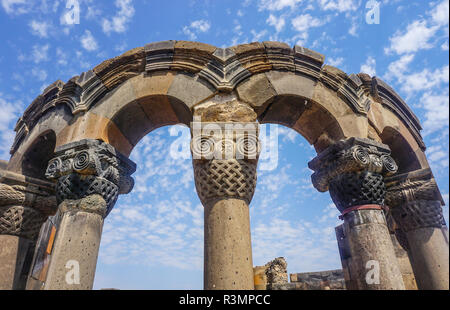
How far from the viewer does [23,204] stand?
4562 mm

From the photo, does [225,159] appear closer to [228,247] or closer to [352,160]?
[228,247]

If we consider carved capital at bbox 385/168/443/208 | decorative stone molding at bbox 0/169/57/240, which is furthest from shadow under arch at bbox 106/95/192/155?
carved capital at bbox 385/168/443/208

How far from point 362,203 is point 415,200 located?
1.36 m

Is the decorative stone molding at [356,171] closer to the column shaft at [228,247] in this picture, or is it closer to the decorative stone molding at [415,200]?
the decorative stone molding at [415,200]

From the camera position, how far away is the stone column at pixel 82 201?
Answer: 321 cm

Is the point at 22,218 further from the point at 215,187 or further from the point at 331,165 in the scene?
the point at 331,165

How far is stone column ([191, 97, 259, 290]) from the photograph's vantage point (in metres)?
2.99

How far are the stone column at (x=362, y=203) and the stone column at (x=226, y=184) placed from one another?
4.21 ft

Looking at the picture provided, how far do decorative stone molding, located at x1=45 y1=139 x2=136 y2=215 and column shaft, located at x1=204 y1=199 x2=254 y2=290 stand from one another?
1395mm

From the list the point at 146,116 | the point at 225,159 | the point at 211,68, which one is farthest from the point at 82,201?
the point at 211,68

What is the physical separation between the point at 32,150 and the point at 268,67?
160 inches

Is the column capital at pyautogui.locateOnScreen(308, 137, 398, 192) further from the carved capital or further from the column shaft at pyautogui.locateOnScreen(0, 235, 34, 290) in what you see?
the column shaft at pyautogui.locateOnScreen(0, 235, 34, 290)

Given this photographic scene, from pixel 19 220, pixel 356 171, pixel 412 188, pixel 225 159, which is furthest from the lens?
pixel 412 188
